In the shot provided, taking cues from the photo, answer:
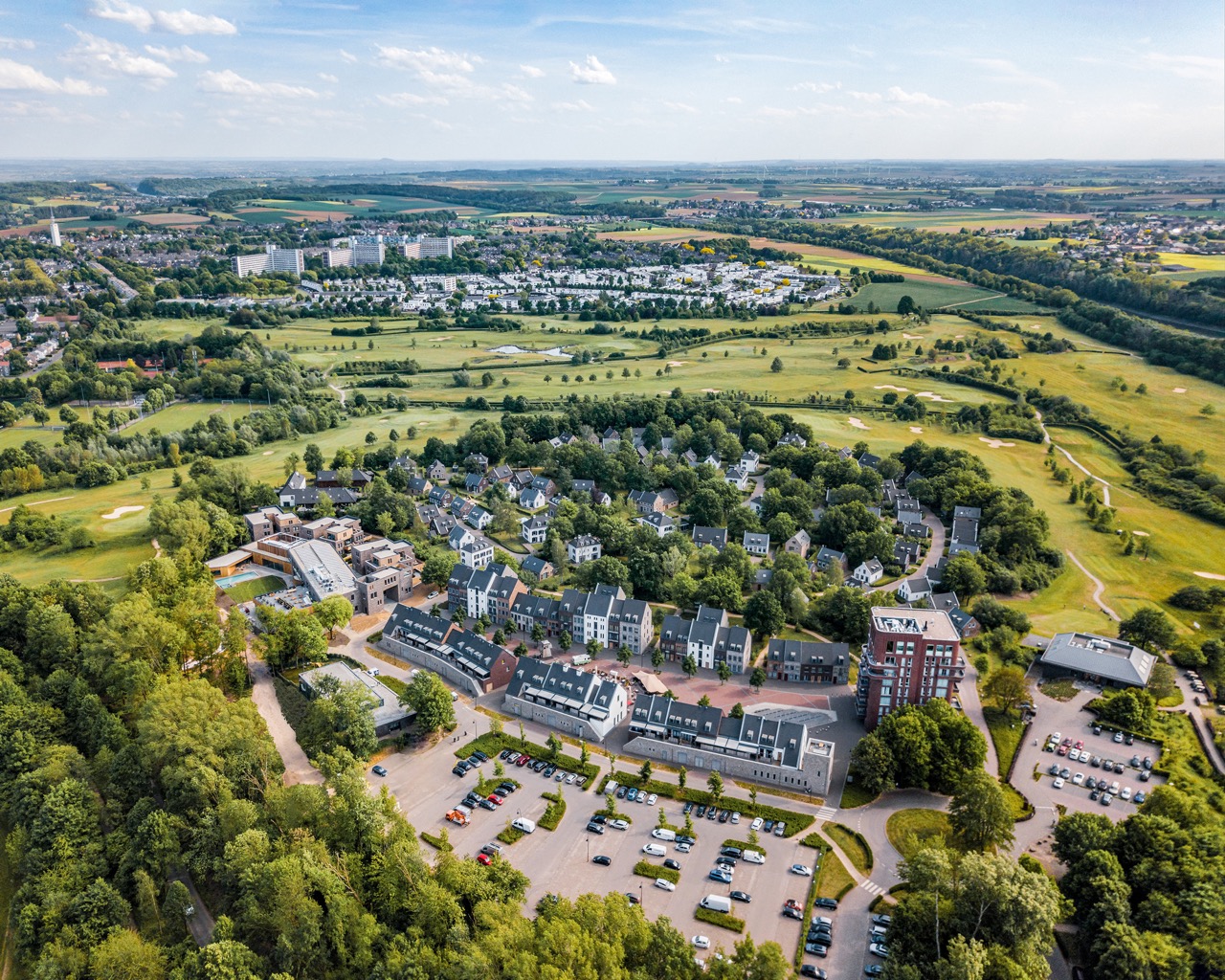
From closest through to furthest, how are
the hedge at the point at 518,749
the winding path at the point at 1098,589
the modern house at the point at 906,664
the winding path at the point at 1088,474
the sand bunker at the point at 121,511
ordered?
the hedge at the point at 518,749, the modern house at the point at 906,664, the winding path at the point at 1098,589, the sand bunker at the point at 121,511, the winding path at the point at 1088,474

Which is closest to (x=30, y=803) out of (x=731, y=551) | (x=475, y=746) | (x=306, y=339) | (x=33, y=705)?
(x=33, y=705)

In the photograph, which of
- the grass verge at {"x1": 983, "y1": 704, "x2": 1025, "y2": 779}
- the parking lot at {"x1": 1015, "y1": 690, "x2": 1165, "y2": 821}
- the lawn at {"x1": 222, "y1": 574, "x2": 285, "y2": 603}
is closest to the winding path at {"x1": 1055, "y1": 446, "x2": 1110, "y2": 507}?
the parking lot at {"x1": 1015, "y1": 690, "x2": 1165, "y2": 821}

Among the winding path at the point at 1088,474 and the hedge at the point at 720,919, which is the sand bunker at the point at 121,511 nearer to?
the hedge at the point at 720,919

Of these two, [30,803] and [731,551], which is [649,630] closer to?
[731,551]

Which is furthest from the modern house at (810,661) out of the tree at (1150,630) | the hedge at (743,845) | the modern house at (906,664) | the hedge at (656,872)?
the tree at (1150,630)

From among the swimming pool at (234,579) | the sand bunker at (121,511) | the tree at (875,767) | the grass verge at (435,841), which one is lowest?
the grass verge at (435,841)

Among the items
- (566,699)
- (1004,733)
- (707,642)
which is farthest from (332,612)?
(1004,733)

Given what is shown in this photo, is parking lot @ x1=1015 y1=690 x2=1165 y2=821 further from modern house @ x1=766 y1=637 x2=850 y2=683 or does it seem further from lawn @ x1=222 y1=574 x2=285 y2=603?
lawn @ x1=222 y1=574 x2=285 y2=603

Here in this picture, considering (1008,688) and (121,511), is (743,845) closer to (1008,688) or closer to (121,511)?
(1008,688)
